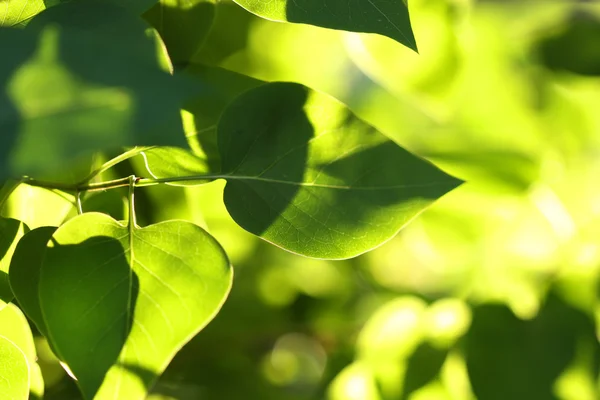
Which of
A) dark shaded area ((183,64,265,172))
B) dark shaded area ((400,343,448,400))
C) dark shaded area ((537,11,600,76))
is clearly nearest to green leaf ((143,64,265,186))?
dark shaded area ((183,64,265,172))

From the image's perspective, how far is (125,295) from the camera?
21 centimetres

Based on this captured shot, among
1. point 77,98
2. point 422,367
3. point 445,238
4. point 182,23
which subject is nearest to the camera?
point 77,98

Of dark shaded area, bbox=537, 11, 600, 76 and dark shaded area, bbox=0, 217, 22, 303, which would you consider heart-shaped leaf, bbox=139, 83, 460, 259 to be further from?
dark shaded area, bbox=537, 11, 600, 76

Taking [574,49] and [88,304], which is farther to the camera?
[574,49]

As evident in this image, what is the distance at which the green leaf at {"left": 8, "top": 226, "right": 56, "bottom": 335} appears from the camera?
213 millimetres

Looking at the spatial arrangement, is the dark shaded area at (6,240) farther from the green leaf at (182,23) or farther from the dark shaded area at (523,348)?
the dark shaded area at (523,348)

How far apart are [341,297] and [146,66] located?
46 cm

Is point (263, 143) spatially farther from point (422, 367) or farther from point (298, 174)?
point (422, 367)

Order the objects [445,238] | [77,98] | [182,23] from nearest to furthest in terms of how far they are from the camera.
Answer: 1. [77,98]
2. [182,23]
3. [445,238]

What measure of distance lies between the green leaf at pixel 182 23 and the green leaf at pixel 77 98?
10cm

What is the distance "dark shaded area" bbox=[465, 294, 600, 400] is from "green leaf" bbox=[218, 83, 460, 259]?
0.20 m

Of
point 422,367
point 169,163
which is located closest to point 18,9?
point 169,163

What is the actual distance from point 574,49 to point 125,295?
1.71ft

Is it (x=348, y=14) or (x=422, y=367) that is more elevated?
(x=348, y=14)
